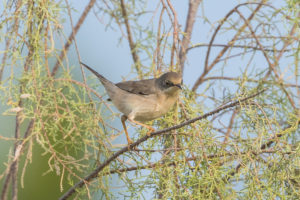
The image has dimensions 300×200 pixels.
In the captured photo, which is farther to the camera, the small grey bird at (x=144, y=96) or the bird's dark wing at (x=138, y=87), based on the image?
the bird's dark wing at (x=138, y=87)

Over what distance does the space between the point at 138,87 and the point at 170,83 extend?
35cm

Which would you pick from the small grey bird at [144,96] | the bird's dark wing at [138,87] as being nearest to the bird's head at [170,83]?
Result: the small grey bird at [144,96]

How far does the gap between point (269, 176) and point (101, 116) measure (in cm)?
102

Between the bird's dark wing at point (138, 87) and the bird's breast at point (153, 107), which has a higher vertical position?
the bird's dark wing at point (138, 87)

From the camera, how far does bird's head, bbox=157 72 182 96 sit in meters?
2.68

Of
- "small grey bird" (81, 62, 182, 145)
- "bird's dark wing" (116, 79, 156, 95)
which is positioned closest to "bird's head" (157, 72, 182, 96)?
"small grey bird" (81, 62, 182, 145)

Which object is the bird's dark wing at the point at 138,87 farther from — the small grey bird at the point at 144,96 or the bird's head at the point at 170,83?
the bird's head at the point at 170,83

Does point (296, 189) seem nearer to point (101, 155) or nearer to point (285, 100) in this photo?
point (285, 100)

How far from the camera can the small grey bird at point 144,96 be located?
2.73 m

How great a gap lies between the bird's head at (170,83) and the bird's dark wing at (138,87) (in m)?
0.12

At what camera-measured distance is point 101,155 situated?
8.68ft

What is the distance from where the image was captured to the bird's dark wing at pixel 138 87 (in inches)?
117

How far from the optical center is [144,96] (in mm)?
2975

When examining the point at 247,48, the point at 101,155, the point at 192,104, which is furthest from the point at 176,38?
the point at 101,155
